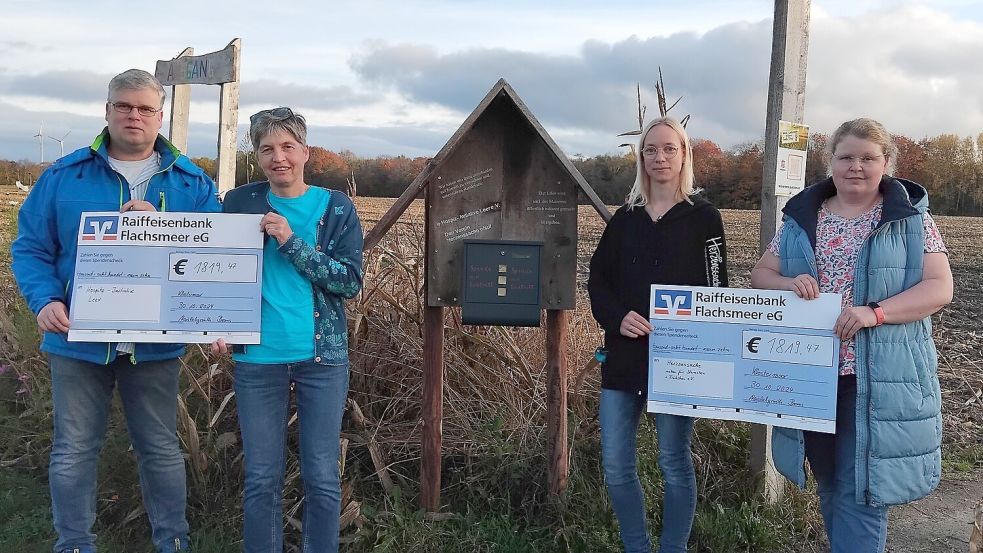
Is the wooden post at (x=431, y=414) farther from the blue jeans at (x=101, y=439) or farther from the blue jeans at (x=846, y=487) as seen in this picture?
the blue jeans at (x=846, y=487)

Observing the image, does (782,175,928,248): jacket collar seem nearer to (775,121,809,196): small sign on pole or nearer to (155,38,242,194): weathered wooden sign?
(775,121,809,196): small sign on pole

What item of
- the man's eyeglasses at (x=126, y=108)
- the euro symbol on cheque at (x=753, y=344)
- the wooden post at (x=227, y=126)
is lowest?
the euro symbol on cheque at (x=753, y=344)

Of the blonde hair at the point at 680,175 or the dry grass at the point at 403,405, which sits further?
the dry grass at the point at 403,405

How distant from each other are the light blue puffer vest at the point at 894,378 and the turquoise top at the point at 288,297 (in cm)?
232

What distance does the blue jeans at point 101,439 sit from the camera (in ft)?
11.8

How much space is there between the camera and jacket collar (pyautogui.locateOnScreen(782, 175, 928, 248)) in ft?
10.0

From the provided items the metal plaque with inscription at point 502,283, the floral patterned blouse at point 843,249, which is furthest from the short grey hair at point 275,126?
the floral patterned blouse at point 843,249

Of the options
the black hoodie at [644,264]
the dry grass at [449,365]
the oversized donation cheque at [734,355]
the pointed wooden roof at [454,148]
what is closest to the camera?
the oversized donation cheque at [734,355]

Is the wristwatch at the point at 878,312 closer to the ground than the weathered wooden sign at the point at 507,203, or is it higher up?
closer to the ground

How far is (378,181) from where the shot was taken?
6.81 m

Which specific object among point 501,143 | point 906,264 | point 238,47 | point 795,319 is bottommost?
point 795,319

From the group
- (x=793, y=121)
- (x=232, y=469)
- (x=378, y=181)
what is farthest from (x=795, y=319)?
(x=378, y=181)

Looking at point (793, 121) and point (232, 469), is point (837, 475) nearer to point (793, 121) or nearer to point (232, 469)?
point (793, 121)

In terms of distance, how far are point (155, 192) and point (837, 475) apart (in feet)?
10.9
